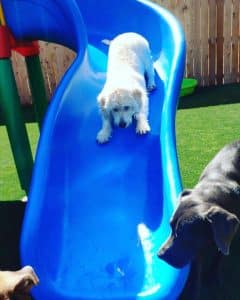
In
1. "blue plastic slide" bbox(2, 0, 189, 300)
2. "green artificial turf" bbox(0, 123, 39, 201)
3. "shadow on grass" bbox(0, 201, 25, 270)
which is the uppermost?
"blue plastic slide" bbox(2, 0, 189, 300)

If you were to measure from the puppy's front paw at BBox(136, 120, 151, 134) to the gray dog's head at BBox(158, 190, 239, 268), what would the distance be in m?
1.39

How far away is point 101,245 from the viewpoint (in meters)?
3.00

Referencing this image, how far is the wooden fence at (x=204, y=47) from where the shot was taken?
8.18 metres

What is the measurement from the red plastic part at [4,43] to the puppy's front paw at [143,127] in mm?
1320

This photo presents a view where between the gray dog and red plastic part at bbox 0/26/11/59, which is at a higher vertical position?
red plastic part at bbox 0/26/11/59

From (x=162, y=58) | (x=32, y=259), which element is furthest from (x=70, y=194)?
(x=162, y=58)

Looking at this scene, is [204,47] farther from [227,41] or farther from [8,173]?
[8,173]

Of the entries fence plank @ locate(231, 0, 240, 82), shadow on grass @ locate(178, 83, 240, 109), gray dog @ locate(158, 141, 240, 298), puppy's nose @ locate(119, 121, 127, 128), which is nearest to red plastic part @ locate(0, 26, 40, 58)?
puppy's nose @ locate(119, 121, 127, 128)

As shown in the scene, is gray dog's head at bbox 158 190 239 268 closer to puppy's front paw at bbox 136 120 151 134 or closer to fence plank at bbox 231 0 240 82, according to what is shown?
puppy's front paw at bbox 136 120 151 134

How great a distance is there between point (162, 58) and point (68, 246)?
2797 millimetres

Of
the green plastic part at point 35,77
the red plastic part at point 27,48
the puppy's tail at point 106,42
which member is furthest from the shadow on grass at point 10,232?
the puppy's tail at point 106,42

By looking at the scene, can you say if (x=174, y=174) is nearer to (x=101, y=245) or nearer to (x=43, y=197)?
(x=101, y=245)

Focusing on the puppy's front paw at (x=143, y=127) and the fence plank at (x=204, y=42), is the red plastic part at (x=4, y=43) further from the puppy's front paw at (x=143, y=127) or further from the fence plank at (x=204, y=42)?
the fence plank at (x=204, y=42)

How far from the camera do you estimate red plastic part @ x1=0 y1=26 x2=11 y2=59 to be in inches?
161
